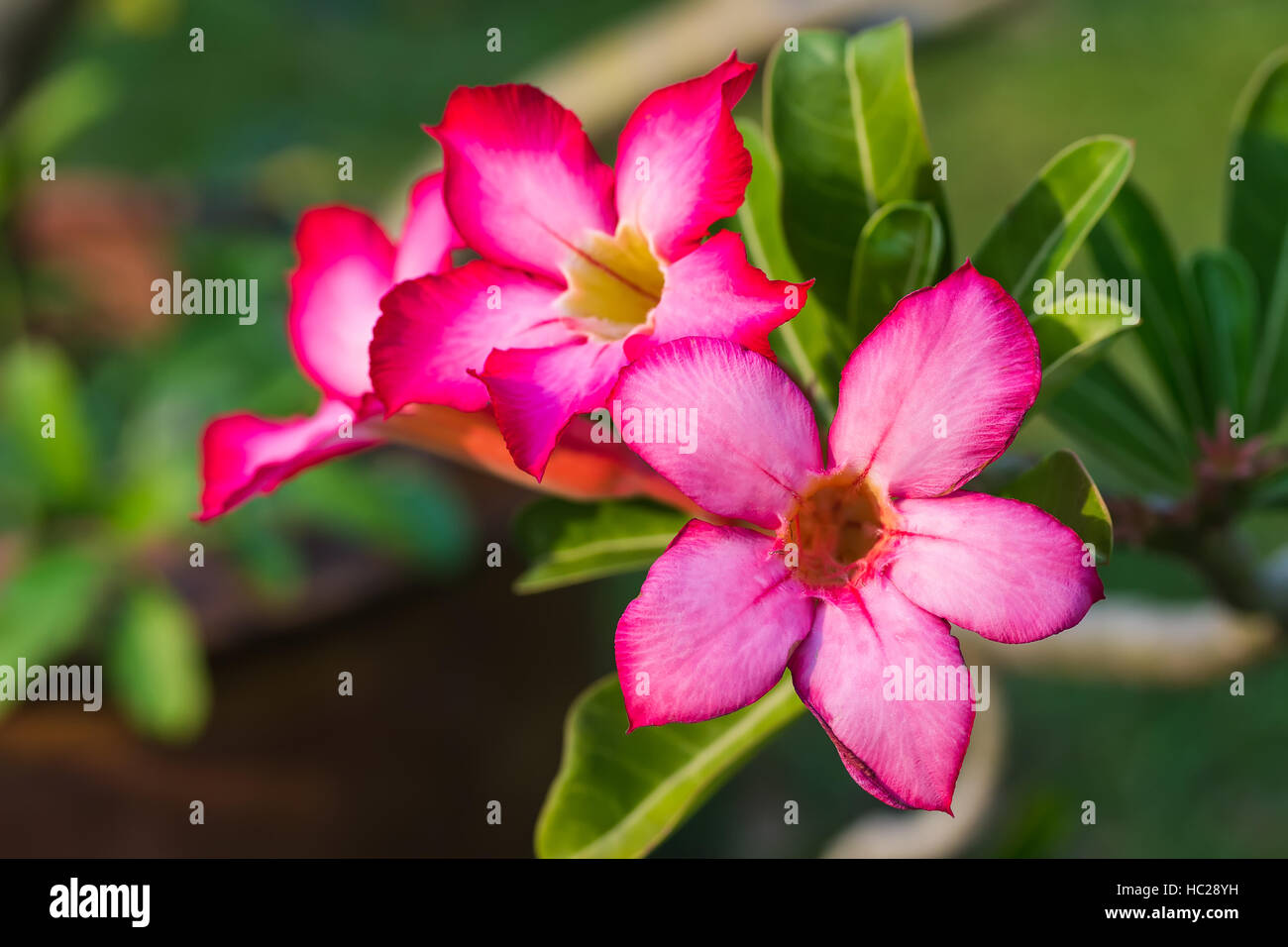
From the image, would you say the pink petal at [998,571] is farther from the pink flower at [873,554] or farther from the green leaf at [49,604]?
the green leaf at [49,604]

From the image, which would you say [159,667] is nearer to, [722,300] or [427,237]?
[427,237]

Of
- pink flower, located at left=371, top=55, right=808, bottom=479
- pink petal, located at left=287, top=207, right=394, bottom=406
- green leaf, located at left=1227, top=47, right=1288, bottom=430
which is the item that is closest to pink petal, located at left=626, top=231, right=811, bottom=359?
pink flower, located at left=371, top=55, right=808, bottom=479

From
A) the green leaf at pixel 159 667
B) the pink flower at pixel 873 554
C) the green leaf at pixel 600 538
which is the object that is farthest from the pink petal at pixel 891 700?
the green leaf at pixel 159 667

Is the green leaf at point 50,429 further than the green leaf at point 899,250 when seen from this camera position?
Yes

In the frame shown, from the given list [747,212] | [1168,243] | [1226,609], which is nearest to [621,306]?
[747,212]

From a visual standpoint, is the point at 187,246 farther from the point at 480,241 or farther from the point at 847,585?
the point at 847,585

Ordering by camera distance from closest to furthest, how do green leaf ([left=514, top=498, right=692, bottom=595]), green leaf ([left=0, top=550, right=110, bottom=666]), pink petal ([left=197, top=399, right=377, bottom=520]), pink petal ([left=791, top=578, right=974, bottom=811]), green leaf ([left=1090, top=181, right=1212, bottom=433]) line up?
pink petal ([left=791, top=578, right=974, bottom=811])
pink petal ([left=197, top=399, right=377, bottom=520])
green leaf ([left=514, top=498, right=692, bottom=595])
green leaf ([left=1090, top=181, right=1212, bottom=433])
green leaf ([left=0, top=550, right=110, bottom=666])

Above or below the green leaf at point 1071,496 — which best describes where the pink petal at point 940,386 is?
above

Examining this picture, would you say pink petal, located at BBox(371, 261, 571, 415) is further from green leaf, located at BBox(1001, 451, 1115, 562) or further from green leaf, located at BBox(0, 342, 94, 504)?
green leaf, located at BBox(0, 342, 94, 504)
